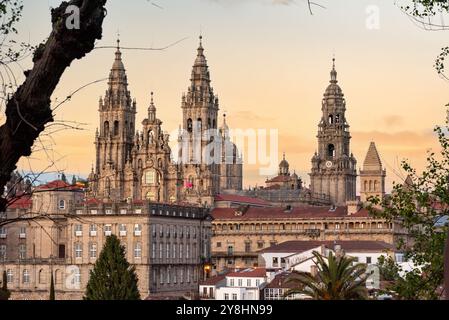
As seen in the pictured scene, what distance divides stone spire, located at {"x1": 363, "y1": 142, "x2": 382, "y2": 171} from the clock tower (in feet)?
31.2

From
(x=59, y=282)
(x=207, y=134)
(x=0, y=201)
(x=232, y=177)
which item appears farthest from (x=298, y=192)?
(x=0, y=201)

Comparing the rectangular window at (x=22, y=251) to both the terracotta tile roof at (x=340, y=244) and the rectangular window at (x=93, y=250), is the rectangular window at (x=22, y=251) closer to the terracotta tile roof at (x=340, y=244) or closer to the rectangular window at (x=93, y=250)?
the rectangular window at (x=93, y=250)

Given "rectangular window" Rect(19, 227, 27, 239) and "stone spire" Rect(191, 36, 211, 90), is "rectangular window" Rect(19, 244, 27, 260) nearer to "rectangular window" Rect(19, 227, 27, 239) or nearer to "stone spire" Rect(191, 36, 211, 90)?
"rectangular window" Rect(19, 227, 27, 239)

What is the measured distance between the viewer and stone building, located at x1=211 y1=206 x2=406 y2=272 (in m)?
113

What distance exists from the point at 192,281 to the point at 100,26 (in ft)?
280

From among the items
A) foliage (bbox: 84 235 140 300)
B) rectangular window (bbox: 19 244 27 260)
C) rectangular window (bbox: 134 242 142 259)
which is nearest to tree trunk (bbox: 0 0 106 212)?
foliage (bbox: 84 235 140 300)

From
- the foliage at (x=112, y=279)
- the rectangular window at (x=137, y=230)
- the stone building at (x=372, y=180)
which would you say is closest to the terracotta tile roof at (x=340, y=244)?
the rectangular window at (x=137, y=230)

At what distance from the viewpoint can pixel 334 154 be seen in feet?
458

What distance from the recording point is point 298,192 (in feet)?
458

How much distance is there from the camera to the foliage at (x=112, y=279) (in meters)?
59.1

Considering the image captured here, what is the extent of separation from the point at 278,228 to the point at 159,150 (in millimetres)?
15197

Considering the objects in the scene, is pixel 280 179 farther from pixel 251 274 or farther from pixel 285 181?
pixel 251 274
